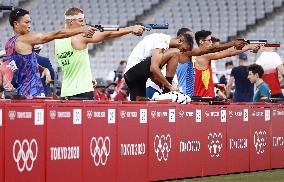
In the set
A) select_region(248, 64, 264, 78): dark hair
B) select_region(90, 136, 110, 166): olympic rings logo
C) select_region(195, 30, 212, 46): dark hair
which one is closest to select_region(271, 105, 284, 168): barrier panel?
select_region(248, 64, 264, 78): dark hair

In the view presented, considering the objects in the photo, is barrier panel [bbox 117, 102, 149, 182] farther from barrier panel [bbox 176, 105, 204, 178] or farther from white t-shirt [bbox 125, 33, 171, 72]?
white t-shirt [bbox 125, 33, 171, 72]

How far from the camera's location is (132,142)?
11367 mm

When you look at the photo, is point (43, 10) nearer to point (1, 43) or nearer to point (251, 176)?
point (1, 43)

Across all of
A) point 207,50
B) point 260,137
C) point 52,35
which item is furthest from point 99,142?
point 260,137

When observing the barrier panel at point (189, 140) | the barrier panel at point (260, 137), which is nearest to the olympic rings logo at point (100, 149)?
the barrier panel at point (189, 140)

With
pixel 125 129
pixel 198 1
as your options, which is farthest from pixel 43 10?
pixel 125 129

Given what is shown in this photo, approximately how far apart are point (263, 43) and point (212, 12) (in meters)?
21.0

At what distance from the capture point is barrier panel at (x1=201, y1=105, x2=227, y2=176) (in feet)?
43.9

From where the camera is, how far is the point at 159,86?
13891 millimetres

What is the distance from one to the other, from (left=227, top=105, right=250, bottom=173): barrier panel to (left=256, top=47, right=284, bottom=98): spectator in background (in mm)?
2657

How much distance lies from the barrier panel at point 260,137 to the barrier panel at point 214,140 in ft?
2.85

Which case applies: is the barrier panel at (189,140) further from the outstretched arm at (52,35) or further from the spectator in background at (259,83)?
the spectator in background at (259,83)

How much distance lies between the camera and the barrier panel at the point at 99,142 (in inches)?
396

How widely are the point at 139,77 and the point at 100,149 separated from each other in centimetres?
302
